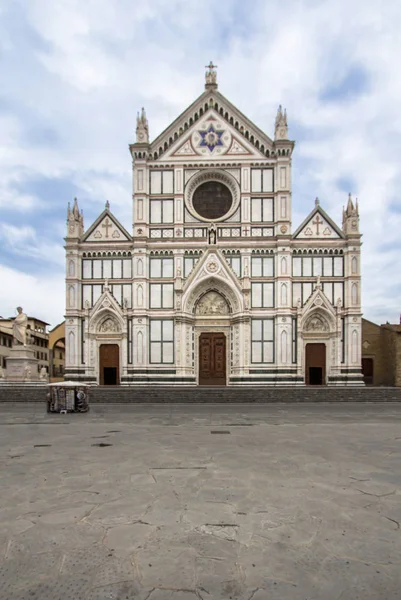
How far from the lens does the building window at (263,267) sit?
33.2 metres

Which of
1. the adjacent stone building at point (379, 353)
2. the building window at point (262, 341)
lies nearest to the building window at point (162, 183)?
the building window at point (262, 341)

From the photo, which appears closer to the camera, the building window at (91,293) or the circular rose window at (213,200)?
the building window at (91,293)

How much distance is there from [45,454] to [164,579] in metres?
6.42

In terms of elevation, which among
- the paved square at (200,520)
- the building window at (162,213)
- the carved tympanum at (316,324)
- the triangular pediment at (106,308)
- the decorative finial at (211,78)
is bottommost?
the paved square at (200,520)

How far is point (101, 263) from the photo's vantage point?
3375 centimetres

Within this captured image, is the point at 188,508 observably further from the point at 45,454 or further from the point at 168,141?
the point at 168,141

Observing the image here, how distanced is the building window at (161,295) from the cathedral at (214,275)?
0.28ft

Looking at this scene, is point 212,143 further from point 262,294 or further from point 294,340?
point 294,340

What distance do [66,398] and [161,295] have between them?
49.6ft

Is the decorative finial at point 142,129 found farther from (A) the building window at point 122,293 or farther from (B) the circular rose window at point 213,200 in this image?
(A) the building window at point 122,293

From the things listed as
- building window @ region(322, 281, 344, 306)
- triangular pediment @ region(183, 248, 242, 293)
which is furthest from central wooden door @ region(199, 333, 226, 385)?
building window @ region(322, 281, 344, 306)

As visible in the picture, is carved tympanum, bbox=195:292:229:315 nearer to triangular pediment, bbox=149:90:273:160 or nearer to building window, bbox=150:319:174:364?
building window, bbox=150:319:174:364

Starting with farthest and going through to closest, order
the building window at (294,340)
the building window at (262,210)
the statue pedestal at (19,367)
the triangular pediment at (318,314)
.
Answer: the building window at (262,210), the triangular pediment at (318,314), the building window at (294,340), the statue pedestal at (19,367)

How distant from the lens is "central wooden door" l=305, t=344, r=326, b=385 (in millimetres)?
32812
